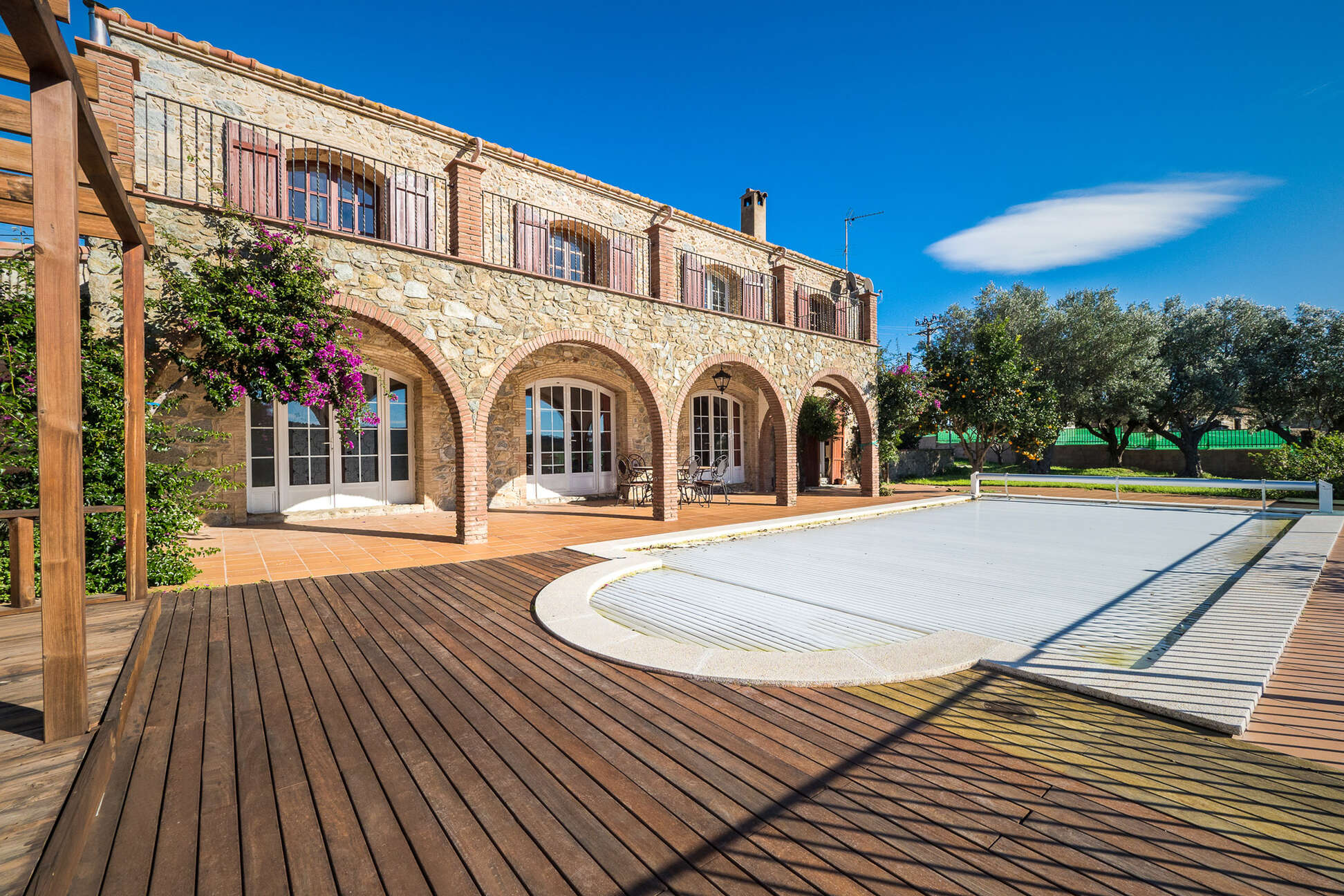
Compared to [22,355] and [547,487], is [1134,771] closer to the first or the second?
[22,355]

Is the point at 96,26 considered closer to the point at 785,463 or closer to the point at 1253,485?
the point at 785,463

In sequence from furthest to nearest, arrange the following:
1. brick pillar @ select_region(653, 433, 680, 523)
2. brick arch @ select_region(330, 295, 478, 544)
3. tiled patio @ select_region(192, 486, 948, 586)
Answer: brick pillar @ select_region(653, 433, 680, 523), brick arch @ select_region(330, 295, 478, 544), tiled patio @ select_region(192, 486, 948, 586)

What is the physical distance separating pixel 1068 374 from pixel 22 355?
2364 centimetres

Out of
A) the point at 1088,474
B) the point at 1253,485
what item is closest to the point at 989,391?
the point at 1253,485

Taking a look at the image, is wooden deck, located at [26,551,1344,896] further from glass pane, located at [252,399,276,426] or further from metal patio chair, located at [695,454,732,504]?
metal patio chair, located at [695,454,732,504]

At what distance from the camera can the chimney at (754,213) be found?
551 inches

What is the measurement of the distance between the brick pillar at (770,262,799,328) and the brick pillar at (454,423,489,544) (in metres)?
6.86

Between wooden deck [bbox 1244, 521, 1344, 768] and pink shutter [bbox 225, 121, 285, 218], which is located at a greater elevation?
pink shutter [bbox 225, 121, 285, 218]

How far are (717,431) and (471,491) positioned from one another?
316 inches

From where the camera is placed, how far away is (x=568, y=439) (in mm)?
11211

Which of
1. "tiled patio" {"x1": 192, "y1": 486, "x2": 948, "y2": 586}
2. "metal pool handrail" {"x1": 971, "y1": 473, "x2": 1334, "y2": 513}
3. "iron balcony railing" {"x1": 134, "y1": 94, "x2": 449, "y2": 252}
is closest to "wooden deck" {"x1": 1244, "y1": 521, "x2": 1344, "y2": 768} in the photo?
"tiled patio" {"x1": 192, "y1": 486, "x2": 948, "y2": 586}

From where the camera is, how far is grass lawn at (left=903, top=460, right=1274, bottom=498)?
13.0 meters

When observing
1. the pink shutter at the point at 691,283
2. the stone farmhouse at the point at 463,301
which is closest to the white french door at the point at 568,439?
the stone farmhouse at the point at 463,301

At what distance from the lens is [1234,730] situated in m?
2.29
